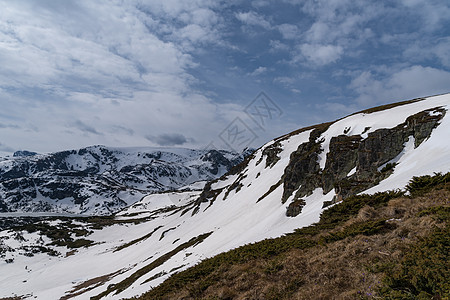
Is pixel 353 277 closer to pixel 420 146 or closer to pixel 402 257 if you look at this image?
pixel 402 257

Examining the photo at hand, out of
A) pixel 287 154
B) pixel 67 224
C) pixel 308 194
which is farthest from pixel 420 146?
pixel 67 224

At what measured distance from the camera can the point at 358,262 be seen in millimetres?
8453

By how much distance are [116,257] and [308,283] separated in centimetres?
6831

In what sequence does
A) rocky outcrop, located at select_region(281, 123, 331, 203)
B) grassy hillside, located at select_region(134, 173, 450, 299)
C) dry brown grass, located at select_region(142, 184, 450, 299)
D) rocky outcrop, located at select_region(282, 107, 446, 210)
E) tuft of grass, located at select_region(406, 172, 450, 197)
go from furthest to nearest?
1. rocky outcrop, located at select_region(281, 123, 331, 203)
2. rocky outcrop, located at select_region(282, 107, 446, 210)
3. tuft of grass, located at select_region(406, 172, 450, 197)
4. dry brown grass, located at select_region(142, 184, 450, 299)
5. grassy hillside, located at select_region(134, 173, 450, 299)

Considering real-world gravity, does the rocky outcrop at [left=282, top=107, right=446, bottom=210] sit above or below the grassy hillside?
above

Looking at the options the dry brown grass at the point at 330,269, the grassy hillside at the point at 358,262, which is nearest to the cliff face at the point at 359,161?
the grassy hillside at the point at 358,262

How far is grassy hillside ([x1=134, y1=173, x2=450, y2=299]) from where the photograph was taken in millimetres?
6480

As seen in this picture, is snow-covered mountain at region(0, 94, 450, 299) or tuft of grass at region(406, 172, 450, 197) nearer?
tuft of grass at region(406, 172, 450, 197)

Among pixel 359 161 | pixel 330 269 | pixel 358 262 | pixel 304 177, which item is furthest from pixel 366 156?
pixel 330 269

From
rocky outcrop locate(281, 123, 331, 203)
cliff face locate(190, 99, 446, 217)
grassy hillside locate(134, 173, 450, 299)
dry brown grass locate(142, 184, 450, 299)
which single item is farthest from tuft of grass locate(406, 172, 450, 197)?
rocky outcrop locate(281, 123, 331, 203)

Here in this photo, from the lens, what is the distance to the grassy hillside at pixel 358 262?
6.48 m

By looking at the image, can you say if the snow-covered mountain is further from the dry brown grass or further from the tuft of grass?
the dry brown grass

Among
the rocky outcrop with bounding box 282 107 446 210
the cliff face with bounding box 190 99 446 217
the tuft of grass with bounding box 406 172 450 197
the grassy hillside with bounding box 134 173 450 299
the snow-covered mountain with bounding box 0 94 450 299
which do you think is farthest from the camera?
the cliff face with bounding box 190 99 446 217

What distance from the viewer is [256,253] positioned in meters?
12.5
